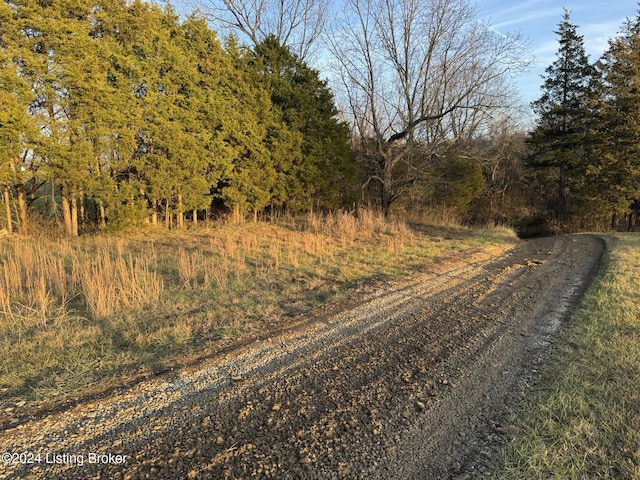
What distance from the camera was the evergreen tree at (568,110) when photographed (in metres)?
21.4

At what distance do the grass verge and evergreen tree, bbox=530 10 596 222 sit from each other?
884 inches

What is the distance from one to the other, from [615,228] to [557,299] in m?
23.2

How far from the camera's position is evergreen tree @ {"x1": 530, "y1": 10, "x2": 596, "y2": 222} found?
21422 mm

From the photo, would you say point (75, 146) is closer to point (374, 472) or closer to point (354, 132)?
point (374, 472)

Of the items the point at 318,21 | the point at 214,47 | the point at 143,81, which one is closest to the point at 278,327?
the point at 143,81

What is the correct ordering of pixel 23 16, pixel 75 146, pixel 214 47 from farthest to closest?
1. pixel 214 47
2. pixel 75 146
3. pixel 23 16

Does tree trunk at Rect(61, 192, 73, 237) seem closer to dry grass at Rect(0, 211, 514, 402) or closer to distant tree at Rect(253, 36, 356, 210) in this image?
dry grass at Rect(0, 211, 514, 402)

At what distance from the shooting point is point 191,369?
3.05 meters

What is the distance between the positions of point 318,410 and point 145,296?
11.1 feet

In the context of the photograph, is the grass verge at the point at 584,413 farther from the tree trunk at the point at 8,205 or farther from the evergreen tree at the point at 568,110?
the evergreen tree at the point at 568,110

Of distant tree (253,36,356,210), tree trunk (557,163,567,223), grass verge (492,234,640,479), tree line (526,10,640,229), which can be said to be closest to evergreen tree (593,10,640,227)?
tree line (526,10,640,229)

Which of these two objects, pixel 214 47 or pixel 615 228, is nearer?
pixel 214 47

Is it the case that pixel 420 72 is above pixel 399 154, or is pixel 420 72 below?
above

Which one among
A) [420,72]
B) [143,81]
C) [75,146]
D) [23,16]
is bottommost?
[75,146]
